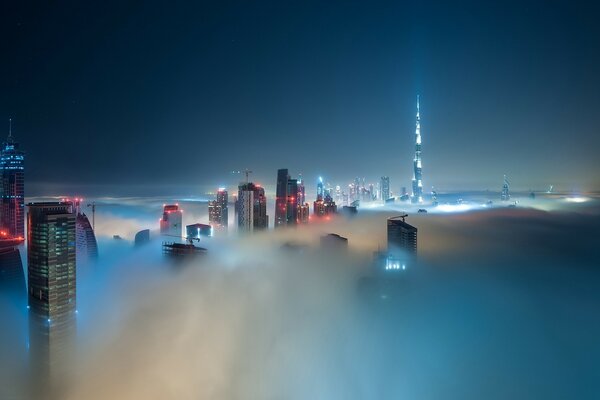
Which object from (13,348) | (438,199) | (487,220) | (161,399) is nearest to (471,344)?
(487,220)

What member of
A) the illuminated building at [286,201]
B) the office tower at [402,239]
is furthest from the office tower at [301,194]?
the office tower at [402,239]

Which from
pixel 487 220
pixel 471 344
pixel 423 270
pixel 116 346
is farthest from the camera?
pixel 487 220

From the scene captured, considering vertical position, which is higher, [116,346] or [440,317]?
[440,317]

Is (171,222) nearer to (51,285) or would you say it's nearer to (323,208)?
(323,208)

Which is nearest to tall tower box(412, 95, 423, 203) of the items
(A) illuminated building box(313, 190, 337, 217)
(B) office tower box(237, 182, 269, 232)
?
(A) illuminated building box(313, 190, 337, 217)

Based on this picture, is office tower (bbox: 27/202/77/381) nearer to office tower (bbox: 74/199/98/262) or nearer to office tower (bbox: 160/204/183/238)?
office tower (bbox: 74/199/98/262)

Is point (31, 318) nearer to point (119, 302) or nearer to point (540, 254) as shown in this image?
point (119, 302)

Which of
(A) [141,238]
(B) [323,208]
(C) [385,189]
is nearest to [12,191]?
(A) [141,238]
